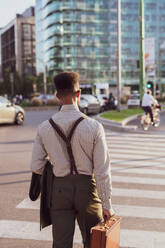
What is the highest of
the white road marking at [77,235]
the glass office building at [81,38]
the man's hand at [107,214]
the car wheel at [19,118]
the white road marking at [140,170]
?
the glass office building at [81,38]

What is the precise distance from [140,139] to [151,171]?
5808 mm

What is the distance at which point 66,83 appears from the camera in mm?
2859

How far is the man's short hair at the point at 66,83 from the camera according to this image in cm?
286

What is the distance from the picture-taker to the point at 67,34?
102438 mm

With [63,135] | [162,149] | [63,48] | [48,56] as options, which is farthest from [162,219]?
[48,56]

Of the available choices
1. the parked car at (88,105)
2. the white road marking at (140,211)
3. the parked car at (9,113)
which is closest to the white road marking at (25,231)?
the white road marking at (140,211)

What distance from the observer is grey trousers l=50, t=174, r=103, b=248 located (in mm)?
2818

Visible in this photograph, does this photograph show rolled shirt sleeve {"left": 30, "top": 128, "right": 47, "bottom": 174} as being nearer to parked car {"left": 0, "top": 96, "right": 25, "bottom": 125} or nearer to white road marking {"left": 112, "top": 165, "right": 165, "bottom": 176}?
white road marking {"left": 112, "top": 165, "right": 165, "bottom": 176}

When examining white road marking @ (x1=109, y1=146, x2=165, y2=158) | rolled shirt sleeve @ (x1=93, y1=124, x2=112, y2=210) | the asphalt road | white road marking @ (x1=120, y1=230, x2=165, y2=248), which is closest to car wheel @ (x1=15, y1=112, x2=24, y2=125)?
the asphalt road

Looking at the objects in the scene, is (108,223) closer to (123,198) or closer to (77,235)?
(77,235)

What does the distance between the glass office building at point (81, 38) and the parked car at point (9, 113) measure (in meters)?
81.1

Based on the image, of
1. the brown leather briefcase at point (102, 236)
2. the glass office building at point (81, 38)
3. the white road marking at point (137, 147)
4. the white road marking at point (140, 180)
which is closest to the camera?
the brown leather briefcase at point (102, 236)

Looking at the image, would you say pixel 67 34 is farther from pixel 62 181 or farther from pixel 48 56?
pixel 62 181

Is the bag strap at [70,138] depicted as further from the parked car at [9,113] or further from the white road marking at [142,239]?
the parked car at [9,113]
